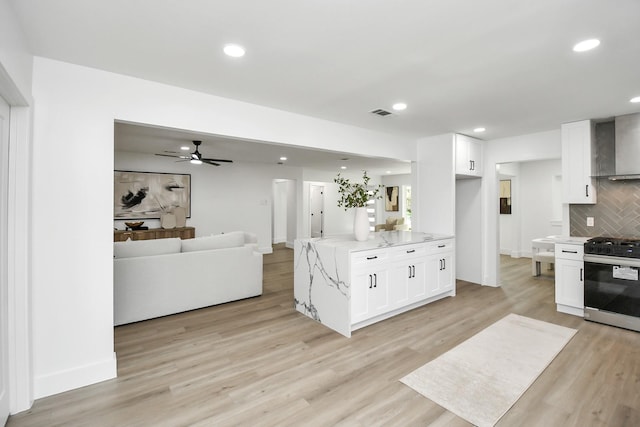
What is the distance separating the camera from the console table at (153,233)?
605 cm

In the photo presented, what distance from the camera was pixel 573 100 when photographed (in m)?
3.21

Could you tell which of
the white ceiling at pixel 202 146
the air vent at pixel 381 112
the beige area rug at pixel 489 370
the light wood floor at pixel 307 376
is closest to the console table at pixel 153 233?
the white ceiling at pixel 202 146

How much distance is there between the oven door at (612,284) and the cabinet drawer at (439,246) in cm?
152

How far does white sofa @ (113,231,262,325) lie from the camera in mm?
3553

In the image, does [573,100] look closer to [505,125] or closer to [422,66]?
[505,125]

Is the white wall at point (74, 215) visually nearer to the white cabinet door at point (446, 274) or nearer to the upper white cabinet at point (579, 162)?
the white cabinet door at point (446, 274)

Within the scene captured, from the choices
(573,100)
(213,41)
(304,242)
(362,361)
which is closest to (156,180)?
(304,242)

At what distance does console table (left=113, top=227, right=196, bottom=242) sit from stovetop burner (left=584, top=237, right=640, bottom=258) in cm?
694

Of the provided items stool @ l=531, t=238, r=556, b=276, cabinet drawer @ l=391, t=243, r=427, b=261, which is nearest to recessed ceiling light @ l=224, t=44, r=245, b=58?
cabinet drawer @ l=391, t=243, r=427, b=261

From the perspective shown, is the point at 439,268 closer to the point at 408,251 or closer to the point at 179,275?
the point at 408,251

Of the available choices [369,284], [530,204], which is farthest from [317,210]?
[369,284]

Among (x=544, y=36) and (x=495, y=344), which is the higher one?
(x=544, y=36)

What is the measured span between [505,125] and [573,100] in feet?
3.39

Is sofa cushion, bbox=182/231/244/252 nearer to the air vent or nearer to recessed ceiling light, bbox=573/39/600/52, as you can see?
the air vent
